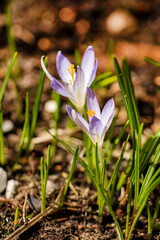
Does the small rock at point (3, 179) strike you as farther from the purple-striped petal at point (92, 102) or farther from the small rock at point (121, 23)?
the small rock at point (121, 23)

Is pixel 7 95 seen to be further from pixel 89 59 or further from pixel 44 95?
pixel 89 59

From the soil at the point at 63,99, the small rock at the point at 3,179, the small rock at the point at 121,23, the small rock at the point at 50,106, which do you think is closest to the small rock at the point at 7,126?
the soil at the point at 63,99

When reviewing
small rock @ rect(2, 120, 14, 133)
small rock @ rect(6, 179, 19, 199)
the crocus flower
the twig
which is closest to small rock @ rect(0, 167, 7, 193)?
small rock @ rect(6, 179, 19, 199)

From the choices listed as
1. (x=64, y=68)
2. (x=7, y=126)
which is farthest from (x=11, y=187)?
(x=64, y=68)

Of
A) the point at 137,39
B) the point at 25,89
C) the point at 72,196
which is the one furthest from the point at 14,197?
the point at 137,39

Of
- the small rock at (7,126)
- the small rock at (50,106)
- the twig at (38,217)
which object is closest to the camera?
the twig at (38,217)
